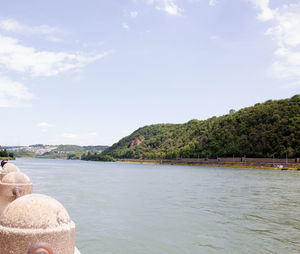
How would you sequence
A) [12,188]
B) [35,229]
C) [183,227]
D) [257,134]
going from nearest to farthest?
[35,229]
[12,188]
[183,227]
[257,134]

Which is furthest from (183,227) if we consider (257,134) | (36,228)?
(257,134)

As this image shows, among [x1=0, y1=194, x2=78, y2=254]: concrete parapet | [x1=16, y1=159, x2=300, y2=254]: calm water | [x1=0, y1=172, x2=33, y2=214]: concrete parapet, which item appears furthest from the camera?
[x1=16, y1=159, x2=300, y2=254]: calm water

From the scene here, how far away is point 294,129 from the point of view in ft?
471

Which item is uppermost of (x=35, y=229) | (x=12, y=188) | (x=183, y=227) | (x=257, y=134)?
(x=257, y=134)

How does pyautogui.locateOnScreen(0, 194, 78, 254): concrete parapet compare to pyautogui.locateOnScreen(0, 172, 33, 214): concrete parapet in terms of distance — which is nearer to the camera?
pyautogui.locateOnScreen(0, 194, 78, 254): concrete parapet

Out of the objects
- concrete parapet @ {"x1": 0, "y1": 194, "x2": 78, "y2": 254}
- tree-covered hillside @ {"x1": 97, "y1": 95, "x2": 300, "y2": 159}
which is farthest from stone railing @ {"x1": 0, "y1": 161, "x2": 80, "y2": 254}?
tree-covered hillside @ {"x1": 97, "y1": 95, "x2": 300, "y2": 159}

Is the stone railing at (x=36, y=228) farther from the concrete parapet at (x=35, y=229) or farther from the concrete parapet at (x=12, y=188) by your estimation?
the concrete parapet at (x=12, y=188)

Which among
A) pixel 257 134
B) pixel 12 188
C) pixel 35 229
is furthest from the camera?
pixel 257 134

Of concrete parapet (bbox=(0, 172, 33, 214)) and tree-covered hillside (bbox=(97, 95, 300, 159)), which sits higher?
tree-covered hillside (bbox=(97, 95, 300, 159))

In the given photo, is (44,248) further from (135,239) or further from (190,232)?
(190,232)

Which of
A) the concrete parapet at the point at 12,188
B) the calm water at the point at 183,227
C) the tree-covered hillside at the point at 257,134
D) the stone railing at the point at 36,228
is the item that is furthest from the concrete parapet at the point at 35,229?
the tree-covered hillside at the point at 257,134

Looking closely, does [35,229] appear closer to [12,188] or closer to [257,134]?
[12,188]

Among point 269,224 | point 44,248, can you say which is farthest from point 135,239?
point 44,248

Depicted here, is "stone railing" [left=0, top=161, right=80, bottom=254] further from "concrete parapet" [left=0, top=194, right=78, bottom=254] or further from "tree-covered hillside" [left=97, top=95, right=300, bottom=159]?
"tree-covered hillside" [left=97, top=95, right=300, bottom=159]
